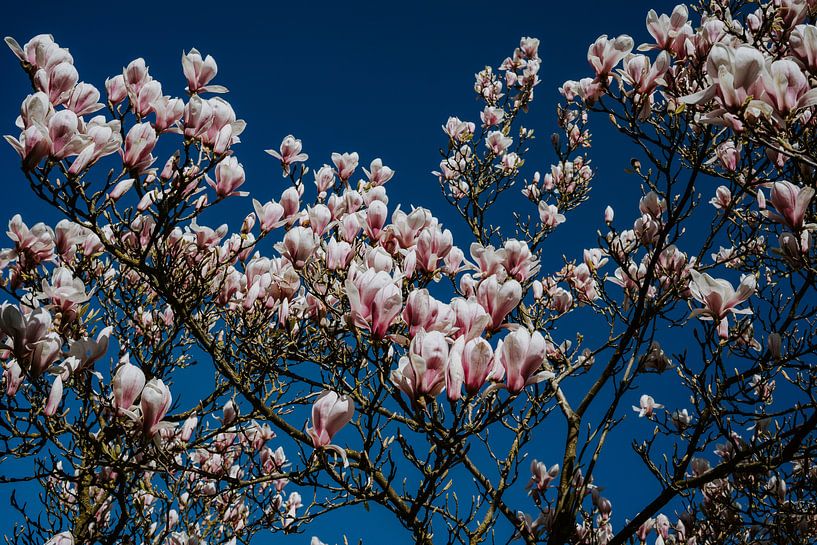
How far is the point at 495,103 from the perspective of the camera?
23.7ft

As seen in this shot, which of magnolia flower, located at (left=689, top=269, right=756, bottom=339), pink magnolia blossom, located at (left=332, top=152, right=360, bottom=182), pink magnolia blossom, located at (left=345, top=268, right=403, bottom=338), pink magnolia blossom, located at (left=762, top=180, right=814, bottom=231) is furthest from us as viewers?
pink magnolia blossom, located at (left=332, top=152, right=360, bottom=182)

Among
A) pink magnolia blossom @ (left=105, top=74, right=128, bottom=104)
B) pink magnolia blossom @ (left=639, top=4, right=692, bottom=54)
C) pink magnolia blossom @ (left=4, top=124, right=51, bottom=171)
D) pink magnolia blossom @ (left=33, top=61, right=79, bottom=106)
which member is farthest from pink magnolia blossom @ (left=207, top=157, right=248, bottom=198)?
pink magnolia blossom @ (left=639, top=4, right=692, bottom=54)

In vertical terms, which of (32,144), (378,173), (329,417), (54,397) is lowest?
(329,417)

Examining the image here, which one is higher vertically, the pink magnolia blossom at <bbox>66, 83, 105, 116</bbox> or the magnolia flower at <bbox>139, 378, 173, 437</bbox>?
the pink magnolia blossom at <bbox>66, 83, 105, 116</bbox>

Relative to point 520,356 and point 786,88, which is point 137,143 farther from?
point 786,88

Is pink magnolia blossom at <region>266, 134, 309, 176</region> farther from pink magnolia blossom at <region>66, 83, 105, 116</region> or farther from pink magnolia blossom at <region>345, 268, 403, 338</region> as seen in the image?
pink magnolia blossom at <region>345, 268, 403, 338</region>

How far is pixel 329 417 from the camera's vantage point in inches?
Result: 70.9

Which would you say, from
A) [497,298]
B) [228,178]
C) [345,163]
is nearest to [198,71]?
[228,178]

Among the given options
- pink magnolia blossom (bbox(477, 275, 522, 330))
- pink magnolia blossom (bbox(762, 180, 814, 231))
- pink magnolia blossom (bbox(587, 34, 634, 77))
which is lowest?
pink magnolia blossom (bbox(477, 275, 522, 330))

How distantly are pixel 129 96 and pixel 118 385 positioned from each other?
50.4 inches

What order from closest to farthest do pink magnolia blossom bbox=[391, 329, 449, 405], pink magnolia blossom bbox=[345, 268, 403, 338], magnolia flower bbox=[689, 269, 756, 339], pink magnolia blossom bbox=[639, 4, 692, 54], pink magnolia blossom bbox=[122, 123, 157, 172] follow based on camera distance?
pink magnolia blossom bbox=[391, 329, 449, 405] < pink magnolia blossom bbox=[345, 268, 403, 338] < pink magnolia blossom bbox=[122, 123, 157, 172] < magnolia flower bbox=[689, 269, 756, 339] < pink magnolia blossom bbox=[639, 4, 692, 54]

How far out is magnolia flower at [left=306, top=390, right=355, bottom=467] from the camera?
1791 millimetres

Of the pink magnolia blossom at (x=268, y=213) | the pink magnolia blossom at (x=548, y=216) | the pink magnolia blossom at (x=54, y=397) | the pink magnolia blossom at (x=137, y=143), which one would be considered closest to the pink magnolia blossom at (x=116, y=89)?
the pink magnolia blossom at (x=137, y=143)

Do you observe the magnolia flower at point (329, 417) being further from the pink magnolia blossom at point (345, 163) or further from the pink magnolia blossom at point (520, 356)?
the pink magnolia blossom at point (345, 163)
